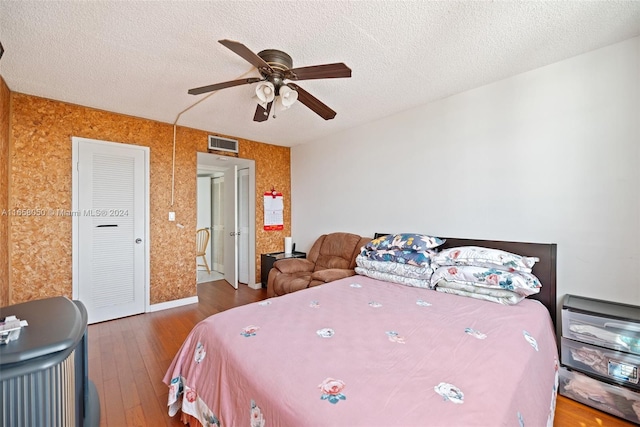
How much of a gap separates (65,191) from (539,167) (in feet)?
16.1

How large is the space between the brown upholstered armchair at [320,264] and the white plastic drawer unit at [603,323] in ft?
6.44

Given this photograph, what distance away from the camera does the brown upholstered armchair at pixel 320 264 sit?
330cm

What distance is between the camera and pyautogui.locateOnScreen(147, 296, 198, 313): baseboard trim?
360 cm

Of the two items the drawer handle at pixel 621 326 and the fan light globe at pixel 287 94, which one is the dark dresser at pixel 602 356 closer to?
the drawer handle at pixel 621 326

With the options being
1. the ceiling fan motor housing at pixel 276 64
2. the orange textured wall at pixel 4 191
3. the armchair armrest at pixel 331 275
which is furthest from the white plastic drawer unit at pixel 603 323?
the orange textured wall at pixel 4 191

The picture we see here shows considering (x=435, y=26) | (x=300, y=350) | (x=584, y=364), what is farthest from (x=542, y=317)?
(x=435, y=26)

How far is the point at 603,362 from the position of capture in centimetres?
178

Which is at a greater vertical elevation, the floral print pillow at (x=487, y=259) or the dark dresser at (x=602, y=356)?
the floral print pillow at (x=487, y=259)

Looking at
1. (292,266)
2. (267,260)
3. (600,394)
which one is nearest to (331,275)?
(292,266)

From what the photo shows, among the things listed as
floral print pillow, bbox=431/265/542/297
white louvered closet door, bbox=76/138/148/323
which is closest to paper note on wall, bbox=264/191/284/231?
white louvered closet door, bbox=76/138/148/323

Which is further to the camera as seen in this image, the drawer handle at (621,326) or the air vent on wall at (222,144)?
the air vent on wall at (222,144)

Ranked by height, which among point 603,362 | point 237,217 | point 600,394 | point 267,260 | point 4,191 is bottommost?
point 600,394

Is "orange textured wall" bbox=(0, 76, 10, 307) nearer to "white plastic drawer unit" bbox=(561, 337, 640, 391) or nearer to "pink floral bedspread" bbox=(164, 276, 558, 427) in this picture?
"pink floral bedspread" bbox=(164, 276, 558, 427)

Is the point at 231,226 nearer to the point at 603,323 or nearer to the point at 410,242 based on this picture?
the point at 410,242
